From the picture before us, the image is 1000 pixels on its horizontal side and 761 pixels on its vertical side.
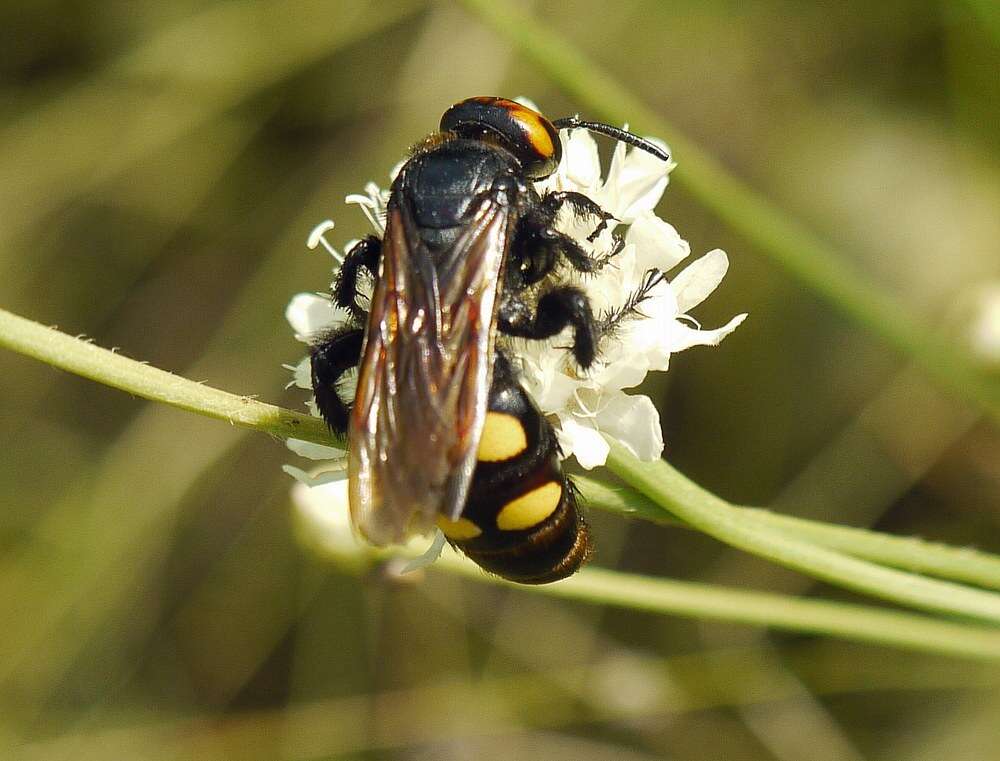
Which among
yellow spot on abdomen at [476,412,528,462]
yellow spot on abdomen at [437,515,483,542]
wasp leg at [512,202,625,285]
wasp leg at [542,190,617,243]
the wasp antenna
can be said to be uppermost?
the wasp antenna

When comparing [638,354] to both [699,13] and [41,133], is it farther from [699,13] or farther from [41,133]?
[41,133]

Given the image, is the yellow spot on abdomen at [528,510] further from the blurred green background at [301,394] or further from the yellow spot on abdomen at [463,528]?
the blurred green background at [301,394]

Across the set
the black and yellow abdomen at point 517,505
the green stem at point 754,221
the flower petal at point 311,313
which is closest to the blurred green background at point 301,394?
the green stem at point 754,221

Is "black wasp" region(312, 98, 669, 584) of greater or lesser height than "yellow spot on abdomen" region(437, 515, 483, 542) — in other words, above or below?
above

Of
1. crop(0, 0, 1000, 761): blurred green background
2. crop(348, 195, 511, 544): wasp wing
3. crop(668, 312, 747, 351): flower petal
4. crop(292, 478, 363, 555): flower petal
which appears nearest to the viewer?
crop(348, 195, 511, 544): wasp wing

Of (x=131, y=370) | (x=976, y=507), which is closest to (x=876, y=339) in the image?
(x=976, y=507)

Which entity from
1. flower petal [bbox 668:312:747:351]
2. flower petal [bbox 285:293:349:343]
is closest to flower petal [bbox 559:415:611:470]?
flower petal [bbox 668:312:747:351]

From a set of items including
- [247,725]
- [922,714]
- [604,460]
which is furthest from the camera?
[247,725]

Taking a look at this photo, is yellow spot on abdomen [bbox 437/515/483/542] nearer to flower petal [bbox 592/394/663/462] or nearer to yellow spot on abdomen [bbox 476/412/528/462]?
yellow spot on abdomen [bbox 476/412/528/462]
